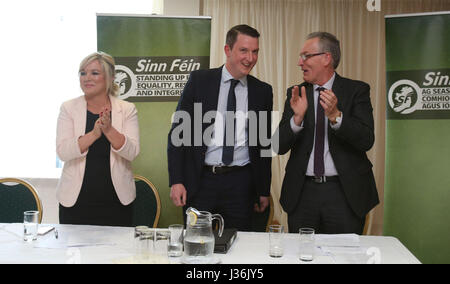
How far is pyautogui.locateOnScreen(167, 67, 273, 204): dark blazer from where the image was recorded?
3.13 metres

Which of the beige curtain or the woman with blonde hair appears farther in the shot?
the beige curtain

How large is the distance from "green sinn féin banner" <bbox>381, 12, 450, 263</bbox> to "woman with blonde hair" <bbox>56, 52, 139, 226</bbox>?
6.81ft

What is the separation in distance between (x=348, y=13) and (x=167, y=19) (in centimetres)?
220

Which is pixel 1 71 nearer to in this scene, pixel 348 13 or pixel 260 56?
pixel 260 56

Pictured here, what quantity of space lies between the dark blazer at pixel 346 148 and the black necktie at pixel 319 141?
0.12 feet

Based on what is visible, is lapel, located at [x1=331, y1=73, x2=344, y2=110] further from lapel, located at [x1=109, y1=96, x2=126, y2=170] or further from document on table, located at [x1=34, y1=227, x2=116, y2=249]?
document on table, located at [x1=34, y1=227, x2=116, y2=249]

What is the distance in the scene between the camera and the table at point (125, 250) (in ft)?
6.35

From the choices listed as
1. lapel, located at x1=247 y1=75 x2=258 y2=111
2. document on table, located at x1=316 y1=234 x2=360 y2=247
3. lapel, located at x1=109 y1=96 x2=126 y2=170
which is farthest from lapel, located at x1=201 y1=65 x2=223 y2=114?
document on table, located at x1=316 y1=234 x2=360 y2=247

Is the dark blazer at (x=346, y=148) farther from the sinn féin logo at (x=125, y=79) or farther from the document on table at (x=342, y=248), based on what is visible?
the sinn féin logo at (x=125, y=79)

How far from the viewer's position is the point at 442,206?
3.73 m

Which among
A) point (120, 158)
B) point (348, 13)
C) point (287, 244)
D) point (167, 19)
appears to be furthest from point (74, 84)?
point (287, 244)

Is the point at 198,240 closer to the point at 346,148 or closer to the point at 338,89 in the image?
the point at 346,148

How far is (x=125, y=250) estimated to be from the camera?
2.07 metres

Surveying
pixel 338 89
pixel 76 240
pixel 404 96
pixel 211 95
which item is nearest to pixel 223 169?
pixel 211 95
